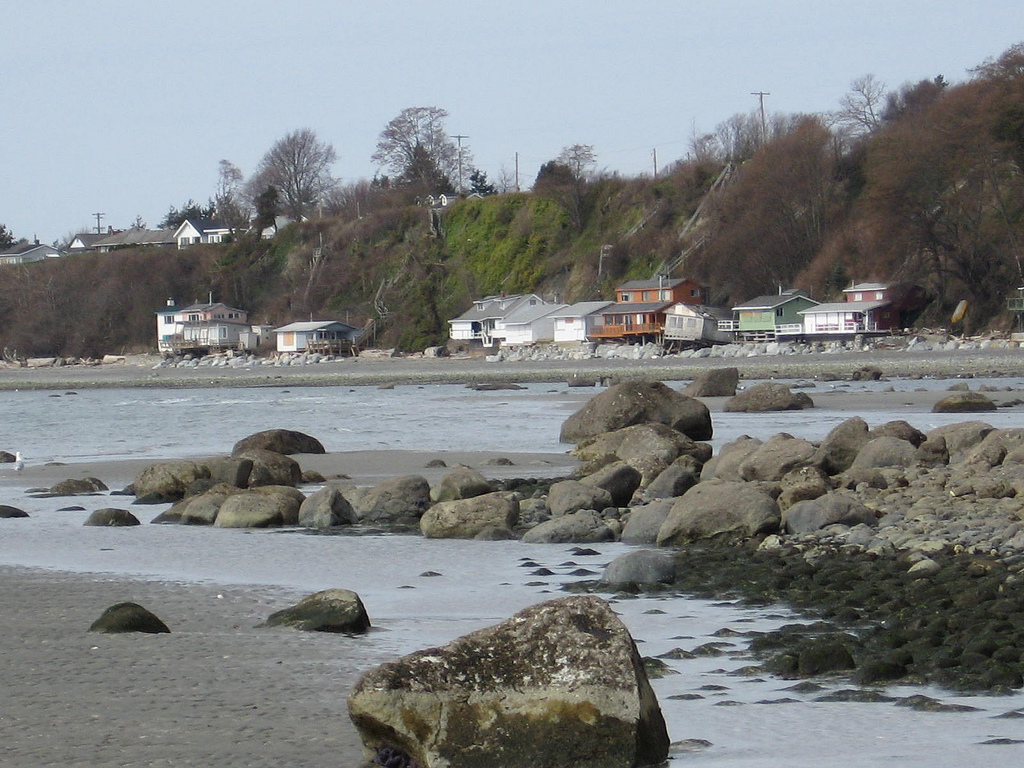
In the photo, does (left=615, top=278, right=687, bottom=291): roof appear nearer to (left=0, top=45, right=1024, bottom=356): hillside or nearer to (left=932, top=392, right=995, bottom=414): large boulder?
(left=0, top=45, right=1024, bottom=356): hillside

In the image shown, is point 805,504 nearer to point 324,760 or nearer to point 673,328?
point 324,760

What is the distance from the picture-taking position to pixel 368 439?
28375mm

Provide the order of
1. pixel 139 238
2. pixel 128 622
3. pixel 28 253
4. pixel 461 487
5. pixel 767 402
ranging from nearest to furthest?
1. pixel 128 622
2. pixel 461 487
3. pixel 767 402
4. pixel 139 238
5. pixel 28 253

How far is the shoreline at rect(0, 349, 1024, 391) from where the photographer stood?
172ft

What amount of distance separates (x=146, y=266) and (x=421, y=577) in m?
118

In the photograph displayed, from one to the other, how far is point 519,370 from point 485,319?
77.8 ft

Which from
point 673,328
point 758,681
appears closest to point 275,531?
point 758,681

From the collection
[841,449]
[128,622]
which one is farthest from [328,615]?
[841,449]

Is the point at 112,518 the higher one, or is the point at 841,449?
the point at 841,449

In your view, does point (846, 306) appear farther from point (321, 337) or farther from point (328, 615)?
point (328, 615)

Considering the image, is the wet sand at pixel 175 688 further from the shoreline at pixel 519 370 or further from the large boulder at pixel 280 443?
the shoreline at pixel 519 370

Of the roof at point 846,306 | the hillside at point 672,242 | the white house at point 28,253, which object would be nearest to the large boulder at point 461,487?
the hillside at point 672,242

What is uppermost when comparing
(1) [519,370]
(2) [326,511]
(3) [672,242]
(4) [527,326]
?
(3) [672,242]

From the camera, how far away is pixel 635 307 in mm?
84938
